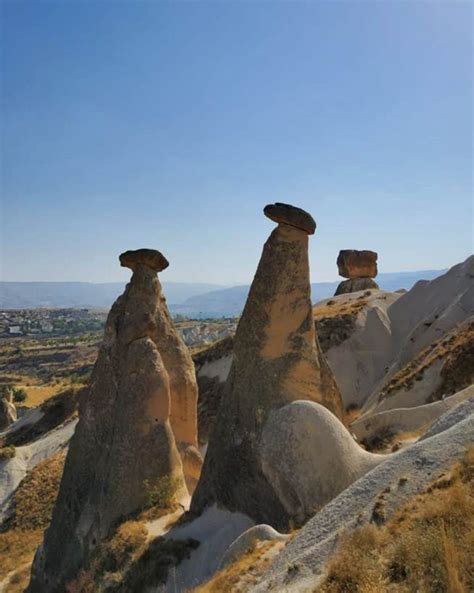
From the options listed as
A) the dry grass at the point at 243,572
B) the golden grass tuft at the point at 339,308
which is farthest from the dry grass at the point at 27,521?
the golden grass tuft at the point at 339,308

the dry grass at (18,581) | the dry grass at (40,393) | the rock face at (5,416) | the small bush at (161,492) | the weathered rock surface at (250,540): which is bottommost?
the dry grass at (40,393)

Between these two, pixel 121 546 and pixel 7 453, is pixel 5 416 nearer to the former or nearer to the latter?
pixel 7 453

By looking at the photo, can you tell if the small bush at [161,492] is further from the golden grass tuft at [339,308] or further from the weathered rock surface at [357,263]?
the weathered rock surface at [357,263]

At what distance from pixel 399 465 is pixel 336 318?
83.8 feet

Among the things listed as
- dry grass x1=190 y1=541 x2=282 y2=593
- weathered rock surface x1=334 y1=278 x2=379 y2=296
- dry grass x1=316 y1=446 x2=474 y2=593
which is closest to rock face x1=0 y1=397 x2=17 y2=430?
weathered rock surface x1=334 y1=278 x2=379 y2=296

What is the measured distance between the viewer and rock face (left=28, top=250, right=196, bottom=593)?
1109 centimetres

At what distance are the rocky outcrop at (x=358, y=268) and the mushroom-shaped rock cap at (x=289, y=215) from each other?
110 feet

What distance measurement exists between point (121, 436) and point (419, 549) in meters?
8.02

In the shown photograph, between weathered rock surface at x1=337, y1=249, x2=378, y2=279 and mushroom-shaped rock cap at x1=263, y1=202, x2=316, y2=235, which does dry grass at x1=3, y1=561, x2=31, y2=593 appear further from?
weathered rock surface at x1=337, y1=249, x2=378, y2=279

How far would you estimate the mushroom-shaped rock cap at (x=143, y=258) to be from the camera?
1323 centimetres

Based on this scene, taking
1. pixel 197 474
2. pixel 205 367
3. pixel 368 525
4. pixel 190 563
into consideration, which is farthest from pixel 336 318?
pixel 368 525

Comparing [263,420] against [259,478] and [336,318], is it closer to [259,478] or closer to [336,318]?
[259,478]

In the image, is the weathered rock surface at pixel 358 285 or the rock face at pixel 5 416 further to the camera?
the weathered rock surface at pixel 358 285

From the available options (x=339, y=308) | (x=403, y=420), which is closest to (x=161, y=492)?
(x=403, y=420)
